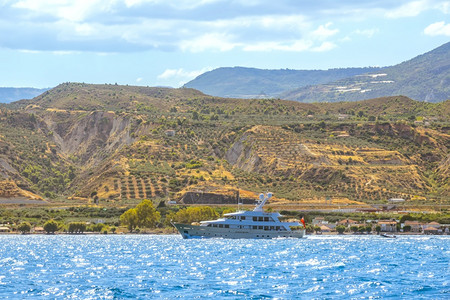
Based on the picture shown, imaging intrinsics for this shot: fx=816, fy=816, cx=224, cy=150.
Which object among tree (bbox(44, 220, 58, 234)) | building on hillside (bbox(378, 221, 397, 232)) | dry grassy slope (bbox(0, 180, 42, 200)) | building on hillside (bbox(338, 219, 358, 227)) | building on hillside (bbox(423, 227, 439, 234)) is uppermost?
dry grassy slope (bbox(0, 180, 42, 200))

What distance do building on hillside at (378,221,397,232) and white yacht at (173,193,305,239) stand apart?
30166mm

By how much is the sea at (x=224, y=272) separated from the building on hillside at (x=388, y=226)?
47.2 metres

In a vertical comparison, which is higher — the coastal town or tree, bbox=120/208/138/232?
tree, bbox=120/208/138/232

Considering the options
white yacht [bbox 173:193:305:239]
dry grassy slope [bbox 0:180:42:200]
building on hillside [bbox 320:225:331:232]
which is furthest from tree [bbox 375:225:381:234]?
dry grassy slope [bbox 0:180:42:200]

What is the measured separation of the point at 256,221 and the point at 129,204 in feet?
155

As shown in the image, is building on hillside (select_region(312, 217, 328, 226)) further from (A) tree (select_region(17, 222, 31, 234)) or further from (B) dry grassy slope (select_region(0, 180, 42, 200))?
(B) dry grassy slope (select_region(0, 180, 42, 200))

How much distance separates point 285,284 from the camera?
60344 millimetres

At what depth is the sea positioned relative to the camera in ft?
183

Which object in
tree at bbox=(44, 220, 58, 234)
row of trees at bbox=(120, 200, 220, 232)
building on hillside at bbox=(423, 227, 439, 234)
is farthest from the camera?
building on hillside at bbox=(423, 227, 439, 234)

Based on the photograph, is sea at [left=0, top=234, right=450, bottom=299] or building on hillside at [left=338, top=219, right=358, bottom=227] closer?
sea at [left=0, top=234, right=450, bottom=299]

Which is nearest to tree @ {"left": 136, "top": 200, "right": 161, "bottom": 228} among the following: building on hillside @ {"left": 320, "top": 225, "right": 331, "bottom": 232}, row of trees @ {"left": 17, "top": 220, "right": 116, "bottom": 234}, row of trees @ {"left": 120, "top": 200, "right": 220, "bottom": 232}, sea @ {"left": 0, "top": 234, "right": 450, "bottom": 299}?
row of trees @ {"left": 120, "top": 200, "right": 220, "bottom": 232}

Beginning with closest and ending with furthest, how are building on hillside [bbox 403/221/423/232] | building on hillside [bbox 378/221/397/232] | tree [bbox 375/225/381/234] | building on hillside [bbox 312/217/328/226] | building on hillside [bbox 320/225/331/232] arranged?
building on hillside [bbox 378/221/397/232], tree [bbox 375/225/381/234], building on hillside [bbox 403/221/423/232], building on hillside [bbox 320/225/331/232], building on hillside [bbox 312/217/328/226]

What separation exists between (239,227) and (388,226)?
38.4 m

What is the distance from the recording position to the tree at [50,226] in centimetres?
15162
